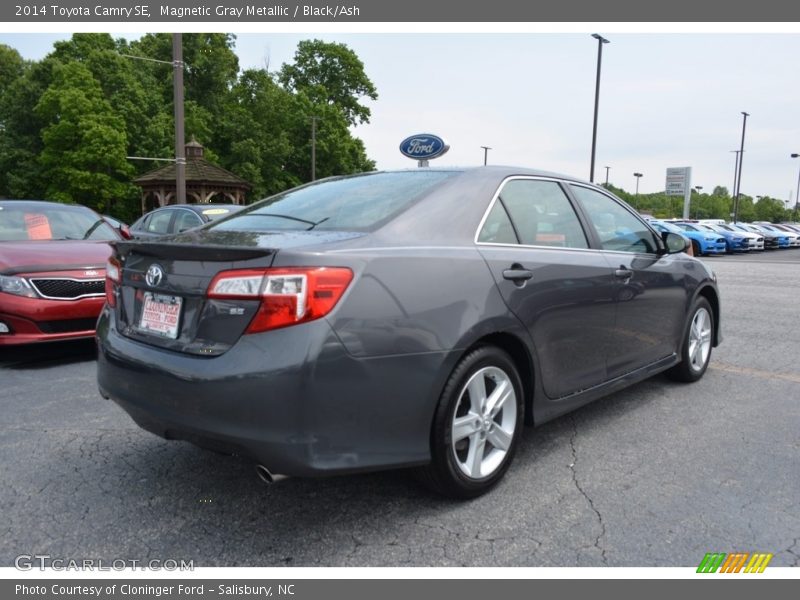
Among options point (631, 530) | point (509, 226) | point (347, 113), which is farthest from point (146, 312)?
point (347, 113)

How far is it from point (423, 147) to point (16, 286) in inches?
465

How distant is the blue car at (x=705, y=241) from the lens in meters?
26.2

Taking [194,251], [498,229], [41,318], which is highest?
[498,229]

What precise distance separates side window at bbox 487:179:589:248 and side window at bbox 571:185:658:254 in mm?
219

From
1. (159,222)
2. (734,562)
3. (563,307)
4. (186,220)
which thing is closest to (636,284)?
(563,307)

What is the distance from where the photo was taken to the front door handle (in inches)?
121

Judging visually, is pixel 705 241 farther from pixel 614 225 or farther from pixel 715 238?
pixel 614 225

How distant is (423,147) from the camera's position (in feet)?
52.4

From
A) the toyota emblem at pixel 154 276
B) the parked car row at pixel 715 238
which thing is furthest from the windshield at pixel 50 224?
the parked car row at pixel 715 238

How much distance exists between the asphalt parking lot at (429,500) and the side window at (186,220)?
6.30 m

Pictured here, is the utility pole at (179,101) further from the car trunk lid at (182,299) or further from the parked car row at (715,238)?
the parked car row at (715,238)

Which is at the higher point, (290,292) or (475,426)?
(290,292)

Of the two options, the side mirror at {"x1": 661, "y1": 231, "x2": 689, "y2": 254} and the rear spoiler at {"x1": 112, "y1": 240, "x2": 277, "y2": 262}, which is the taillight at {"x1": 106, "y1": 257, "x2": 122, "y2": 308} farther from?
the side mirror at {"x1": 661, "y1": 231, "x2": 689, "y2": 254}

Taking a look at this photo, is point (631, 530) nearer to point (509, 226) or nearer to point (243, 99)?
point (509, 226)
